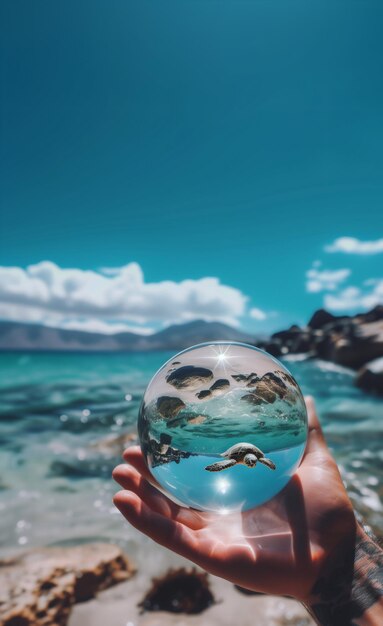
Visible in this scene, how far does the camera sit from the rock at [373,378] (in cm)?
1622

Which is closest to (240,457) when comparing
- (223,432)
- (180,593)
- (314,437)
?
(223,432)

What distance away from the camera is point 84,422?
11883 millimetres

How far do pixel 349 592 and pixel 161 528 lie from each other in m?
1.08

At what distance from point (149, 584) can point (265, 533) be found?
273cm

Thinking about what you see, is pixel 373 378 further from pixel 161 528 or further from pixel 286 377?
pixel 161 528

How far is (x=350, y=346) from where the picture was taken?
87.6ft

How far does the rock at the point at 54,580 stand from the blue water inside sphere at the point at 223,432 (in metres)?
2.29

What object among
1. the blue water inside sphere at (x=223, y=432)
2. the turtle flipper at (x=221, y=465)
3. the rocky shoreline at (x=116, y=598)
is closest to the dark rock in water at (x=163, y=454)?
the blue water inside sphere at (x=223, y=432)

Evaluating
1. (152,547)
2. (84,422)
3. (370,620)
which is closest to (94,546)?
(152,547)

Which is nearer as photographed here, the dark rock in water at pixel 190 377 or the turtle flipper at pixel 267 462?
the turtle flipper at pixel 267 462

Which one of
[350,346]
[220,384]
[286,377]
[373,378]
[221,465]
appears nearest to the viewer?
[221,465]

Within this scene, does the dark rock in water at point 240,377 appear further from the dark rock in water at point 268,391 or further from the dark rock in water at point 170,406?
the dark rock in water at point 170,406

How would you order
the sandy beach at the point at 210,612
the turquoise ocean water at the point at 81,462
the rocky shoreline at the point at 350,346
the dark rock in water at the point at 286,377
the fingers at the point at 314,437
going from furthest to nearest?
the rocky shoreline at the point at 350,346 < the turquoise ocean water at the point at 81,462 < the sandy beach at the point at 210,612 < the fingers at the point at 314,437 < the dark rock in water at the point at 286,377

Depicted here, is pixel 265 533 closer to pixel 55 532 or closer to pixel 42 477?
pixel 55 532
